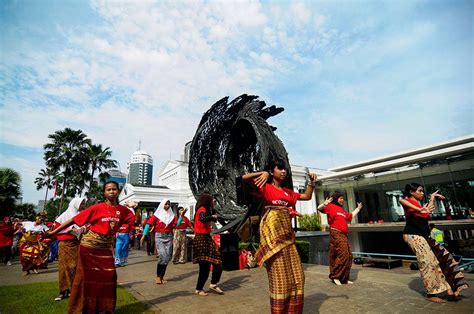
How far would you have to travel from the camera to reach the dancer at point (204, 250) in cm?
554

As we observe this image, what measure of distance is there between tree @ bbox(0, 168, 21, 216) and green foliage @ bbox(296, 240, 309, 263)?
22586 mm

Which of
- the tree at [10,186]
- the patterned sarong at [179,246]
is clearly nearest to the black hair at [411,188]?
the patterned sarong at [179,246]

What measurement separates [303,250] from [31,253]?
956 centimetres

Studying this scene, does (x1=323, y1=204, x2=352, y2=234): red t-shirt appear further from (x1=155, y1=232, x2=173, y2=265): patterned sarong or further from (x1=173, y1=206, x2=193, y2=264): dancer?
(x1=173, y1=206, x2=193, y2=264): dancer

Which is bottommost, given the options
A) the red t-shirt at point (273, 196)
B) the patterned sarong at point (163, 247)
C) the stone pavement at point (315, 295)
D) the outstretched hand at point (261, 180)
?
the stone pavement at point (315, 295)

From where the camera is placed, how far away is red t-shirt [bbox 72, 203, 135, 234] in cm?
412

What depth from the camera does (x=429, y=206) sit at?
4.70 metres

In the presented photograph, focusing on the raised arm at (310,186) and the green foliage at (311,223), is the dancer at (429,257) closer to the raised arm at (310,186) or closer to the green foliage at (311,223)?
the raised arm at (310,186)

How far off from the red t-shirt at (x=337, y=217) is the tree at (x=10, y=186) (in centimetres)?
2460

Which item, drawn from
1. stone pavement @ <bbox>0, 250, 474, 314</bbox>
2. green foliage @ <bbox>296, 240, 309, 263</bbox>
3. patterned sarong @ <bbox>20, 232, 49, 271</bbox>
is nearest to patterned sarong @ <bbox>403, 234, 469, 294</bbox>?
stone pavement @ <bbox>0, 250, 474, 314</bbox>

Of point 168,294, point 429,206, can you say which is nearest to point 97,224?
point 168,294

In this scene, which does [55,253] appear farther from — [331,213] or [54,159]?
[54,159]

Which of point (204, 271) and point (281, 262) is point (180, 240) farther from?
point (281, 262)

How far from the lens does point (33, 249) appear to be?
9.76m
